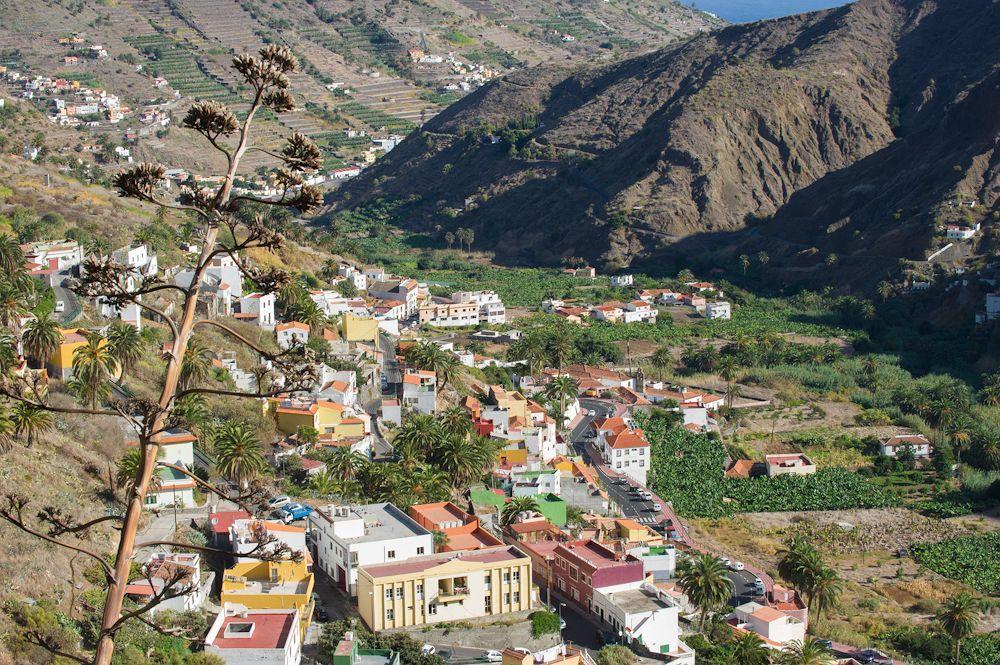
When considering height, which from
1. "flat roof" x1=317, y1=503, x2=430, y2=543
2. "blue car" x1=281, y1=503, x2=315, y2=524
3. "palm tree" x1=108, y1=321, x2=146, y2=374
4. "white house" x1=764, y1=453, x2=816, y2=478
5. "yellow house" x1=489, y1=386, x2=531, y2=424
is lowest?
"white house" x1=764, y1=453, x2=816, y2=478

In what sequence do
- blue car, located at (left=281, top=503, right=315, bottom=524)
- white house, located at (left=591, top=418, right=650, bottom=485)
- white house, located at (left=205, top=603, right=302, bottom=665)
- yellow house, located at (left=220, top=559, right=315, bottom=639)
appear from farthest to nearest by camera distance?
1. white house, located at (left=591, top=418, right=650, bottom=485)
2. blue car, located at (left=281, top=503, right=315, bottom=524)
3. yellow house, located at (left=220, top=559, right=315, bottom=639)
4. white house, located at (left=205, top=603, right=302, bottom=665)

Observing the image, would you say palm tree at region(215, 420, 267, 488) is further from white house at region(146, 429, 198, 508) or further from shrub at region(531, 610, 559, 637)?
shrub at region(531, 610, 559, 637)

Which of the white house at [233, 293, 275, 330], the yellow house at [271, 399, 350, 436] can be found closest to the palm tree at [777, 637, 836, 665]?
the yellow house at [271, 399, 350, 436]

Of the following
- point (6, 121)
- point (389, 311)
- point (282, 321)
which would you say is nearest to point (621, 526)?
point (282, 321)

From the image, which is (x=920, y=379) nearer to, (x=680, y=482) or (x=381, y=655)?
(x=680, y=482)

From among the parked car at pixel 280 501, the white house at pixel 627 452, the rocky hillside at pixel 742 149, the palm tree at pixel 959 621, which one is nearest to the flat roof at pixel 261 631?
the parked car at pixel 280 501

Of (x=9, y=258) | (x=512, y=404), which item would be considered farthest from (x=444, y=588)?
(x=9, y=258)
